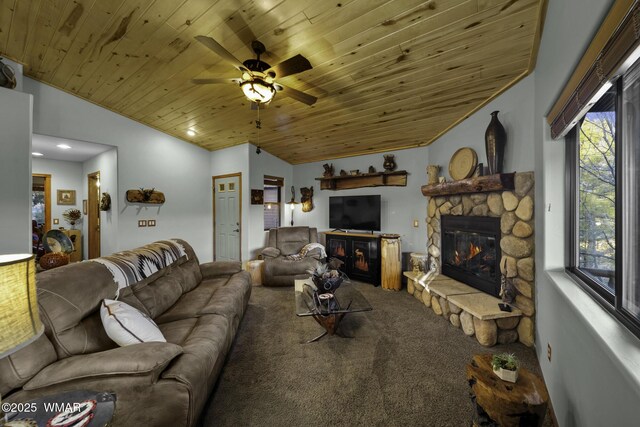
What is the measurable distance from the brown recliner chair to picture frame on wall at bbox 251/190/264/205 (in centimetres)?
72

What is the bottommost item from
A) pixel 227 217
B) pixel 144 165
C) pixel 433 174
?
pixel 227 217

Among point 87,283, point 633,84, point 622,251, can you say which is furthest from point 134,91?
point 622,251

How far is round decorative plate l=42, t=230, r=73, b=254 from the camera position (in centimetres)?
260

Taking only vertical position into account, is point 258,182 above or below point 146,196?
above

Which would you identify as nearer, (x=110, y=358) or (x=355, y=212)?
(x=110, y=358)

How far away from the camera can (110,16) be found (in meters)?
1.89

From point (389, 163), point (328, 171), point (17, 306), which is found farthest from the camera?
point (328, 171)

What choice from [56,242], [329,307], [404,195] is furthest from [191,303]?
[404,195]

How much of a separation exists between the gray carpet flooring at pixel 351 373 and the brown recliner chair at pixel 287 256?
1111 mm

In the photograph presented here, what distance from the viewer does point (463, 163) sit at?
3047 millimetres

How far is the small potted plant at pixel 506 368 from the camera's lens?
127 centimetres

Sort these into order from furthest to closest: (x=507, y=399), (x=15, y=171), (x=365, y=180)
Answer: (x=365, y=180), (x=15, y=171), (x=507, y=399)

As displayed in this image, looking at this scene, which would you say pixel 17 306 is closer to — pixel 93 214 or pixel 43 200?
pixel 93 214

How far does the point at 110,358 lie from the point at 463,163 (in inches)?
144
